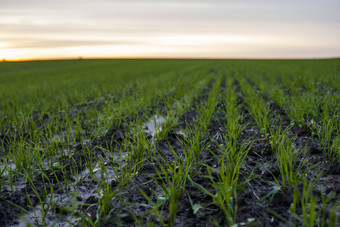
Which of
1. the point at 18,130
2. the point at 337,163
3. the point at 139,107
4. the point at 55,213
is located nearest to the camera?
the point at 55,213

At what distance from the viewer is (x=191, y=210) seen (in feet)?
6.38

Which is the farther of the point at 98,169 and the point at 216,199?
the point at 98,169

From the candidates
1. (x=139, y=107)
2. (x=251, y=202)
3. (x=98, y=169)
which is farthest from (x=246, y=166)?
(x=139, y=107)

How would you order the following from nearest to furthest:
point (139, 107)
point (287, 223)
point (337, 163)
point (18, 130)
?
1. point (287, 223)
2. point (337, 163)
3. point (18, 130)
4. point (139, 107)

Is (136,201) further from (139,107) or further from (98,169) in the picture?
(139,107)

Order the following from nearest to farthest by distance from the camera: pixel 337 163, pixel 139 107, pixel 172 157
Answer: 1. pixel 337 163
2. pixel 172 157
3. pixel 139 107

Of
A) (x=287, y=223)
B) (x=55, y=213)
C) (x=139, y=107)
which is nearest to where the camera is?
(x=287, y=223)

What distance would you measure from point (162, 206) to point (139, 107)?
3.17 meters

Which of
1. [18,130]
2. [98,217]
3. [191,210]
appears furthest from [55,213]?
[18,130]

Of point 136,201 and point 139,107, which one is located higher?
point 139,107

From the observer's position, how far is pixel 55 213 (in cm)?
203

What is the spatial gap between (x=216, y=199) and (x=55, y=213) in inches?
48.8

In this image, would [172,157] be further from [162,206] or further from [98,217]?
[98,217]

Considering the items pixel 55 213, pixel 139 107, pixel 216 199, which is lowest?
pixel 55 213
